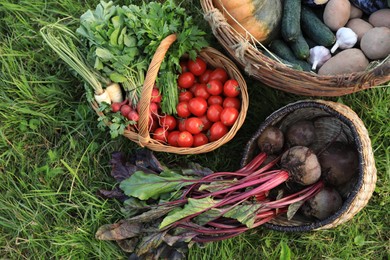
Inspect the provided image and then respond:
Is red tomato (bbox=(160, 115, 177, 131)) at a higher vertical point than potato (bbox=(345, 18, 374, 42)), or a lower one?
lower

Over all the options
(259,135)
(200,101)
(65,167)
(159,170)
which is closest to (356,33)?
(259,135)

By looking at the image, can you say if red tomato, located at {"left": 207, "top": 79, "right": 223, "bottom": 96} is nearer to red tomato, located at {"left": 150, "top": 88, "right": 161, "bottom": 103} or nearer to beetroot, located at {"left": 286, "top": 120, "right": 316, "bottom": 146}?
red tomato, located at {"left": 150, "top": 88, "right": 161, "bottom": 103}

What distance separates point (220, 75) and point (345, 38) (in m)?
0.66

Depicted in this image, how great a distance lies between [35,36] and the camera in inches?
107

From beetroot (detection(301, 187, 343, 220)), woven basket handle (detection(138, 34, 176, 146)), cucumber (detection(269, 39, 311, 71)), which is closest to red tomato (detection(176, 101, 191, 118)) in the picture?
woven basket handle (detection(138, 34, 176, 146))

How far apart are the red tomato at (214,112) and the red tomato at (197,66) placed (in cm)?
21

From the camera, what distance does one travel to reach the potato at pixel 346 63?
212 cm

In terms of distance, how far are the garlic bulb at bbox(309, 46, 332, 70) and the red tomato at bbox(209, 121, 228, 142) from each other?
537mm

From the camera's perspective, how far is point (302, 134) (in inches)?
91.8

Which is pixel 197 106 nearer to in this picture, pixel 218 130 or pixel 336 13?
pixel 218 130

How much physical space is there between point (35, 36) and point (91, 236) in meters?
1.23

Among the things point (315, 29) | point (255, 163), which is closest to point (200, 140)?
point (255, 163)

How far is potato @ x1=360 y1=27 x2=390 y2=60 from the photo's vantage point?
209cm

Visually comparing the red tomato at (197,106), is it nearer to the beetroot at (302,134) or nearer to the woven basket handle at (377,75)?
the beetroot at (302,134)
